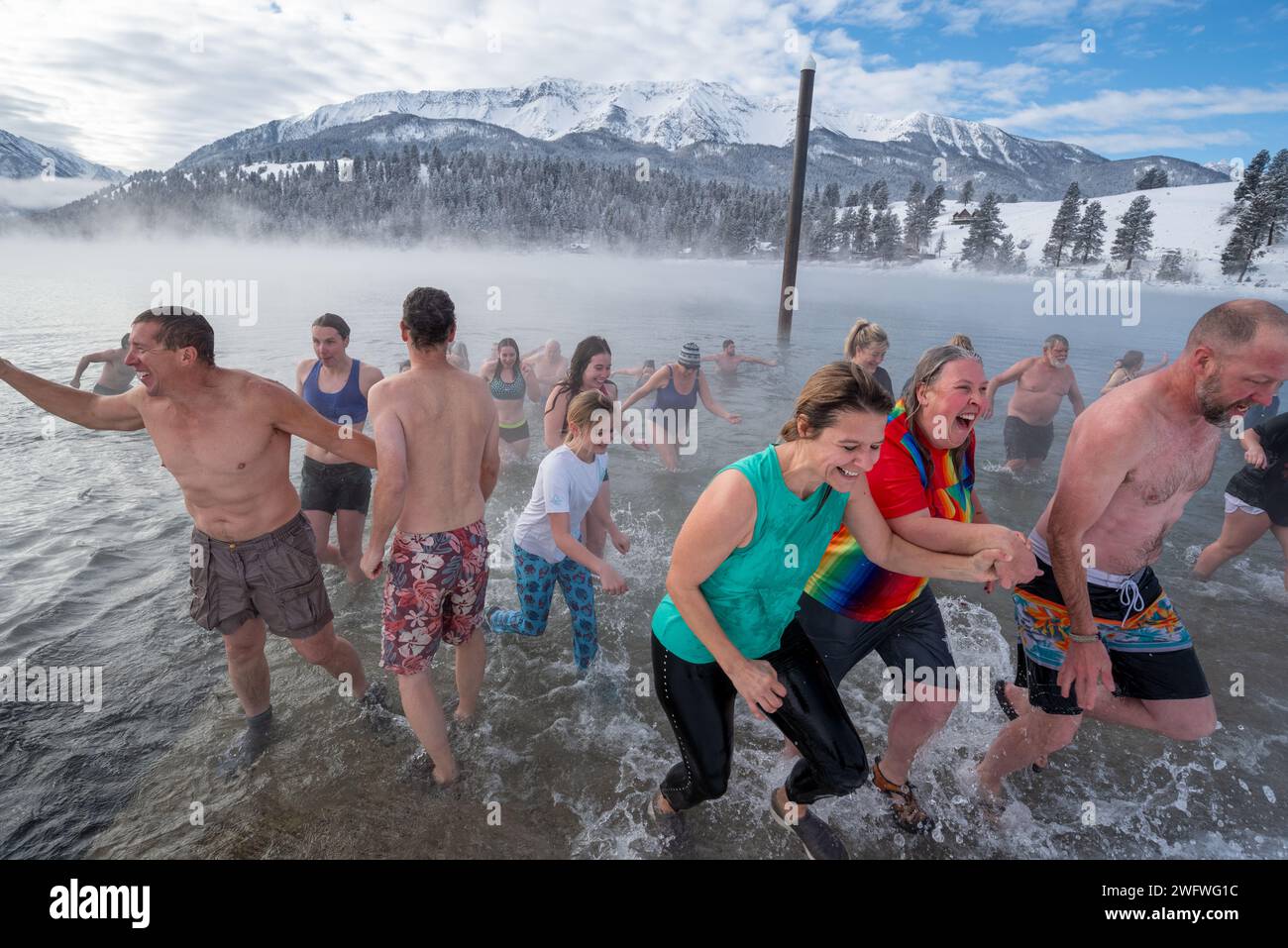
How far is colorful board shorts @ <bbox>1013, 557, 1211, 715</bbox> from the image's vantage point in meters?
2.57

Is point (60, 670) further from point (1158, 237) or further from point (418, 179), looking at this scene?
point (418, 179)

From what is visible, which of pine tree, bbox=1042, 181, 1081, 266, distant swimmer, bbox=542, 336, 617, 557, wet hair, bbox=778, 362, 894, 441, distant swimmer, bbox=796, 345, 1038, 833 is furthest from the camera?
pine tree, bbox=1042, 181, 1081, 266

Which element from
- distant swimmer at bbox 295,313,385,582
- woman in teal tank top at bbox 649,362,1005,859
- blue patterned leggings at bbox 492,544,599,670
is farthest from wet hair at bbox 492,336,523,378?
woman in teal tank top at bbox 649,362,1005,859

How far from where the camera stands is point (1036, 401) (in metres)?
7.57

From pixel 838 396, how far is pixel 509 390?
6.00 m

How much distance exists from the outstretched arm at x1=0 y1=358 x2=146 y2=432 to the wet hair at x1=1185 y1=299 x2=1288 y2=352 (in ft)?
13.9

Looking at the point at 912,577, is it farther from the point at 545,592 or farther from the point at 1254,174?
the point at 1254,174

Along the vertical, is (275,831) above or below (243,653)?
below

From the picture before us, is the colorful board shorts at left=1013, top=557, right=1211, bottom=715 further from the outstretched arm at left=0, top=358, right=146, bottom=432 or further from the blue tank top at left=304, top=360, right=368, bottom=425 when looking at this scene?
the blue tank top at left=304, top=360, right=368, bottom=425

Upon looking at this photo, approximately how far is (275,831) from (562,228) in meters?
98.2

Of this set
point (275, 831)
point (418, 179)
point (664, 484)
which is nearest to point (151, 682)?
point (275, 831)

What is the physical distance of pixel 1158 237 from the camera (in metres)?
66.9

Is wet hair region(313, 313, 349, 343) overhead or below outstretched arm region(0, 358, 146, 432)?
overhead

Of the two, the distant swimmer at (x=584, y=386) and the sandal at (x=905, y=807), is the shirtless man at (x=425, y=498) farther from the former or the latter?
the sandal at (x=905, y=807)
